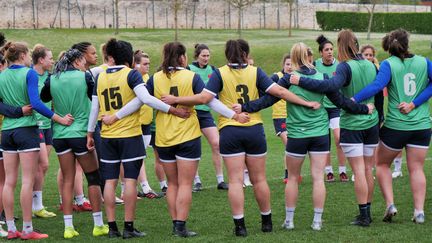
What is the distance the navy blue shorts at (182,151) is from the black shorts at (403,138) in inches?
89.1

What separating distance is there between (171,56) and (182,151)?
1.04m

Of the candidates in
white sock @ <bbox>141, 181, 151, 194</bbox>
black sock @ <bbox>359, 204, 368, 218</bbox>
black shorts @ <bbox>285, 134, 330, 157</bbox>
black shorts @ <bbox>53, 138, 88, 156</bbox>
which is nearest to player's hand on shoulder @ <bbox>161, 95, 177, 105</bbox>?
black shorts @ <bbox>53, 138, 88, 156</bbox>

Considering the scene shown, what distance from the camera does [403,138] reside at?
9289mm

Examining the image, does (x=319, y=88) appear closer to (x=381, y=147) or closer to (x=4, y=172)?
(x=381, y=147)

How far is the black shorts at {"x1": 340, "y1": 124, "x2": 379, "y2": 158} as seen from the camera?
911cm

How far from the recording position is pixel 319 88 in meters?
8.76

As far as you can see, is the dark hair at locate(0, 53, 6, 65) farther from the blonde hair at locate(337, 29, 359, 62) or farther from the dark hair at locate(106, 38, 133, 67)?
the blonde hair at locate(337, 29, 359, 62)

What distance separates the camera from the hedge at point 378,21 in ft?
217

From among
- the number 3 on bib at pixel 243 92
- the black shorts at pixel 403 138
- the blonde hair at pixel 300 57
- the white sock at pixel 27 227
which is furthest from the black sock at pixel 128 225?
the black shorts at pixel 403 138

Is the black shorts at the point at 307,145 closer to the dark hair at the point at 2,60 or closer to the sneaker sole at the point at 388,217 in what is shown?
the sneaker sole at the point at 388,217

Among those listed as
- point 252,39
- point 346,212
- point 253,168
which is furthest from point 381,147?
point 252,39

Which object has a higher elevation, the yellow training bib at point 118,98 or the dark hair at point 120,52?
the dark hair at point 120,52

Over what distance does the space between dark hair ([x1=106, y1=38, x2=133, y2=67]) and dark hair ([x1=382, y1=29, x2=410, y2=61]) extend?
296 cm

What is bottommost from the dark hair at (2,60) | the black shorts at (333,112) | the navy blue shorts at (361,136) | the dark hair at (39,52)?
the black shorts at (333,112)
